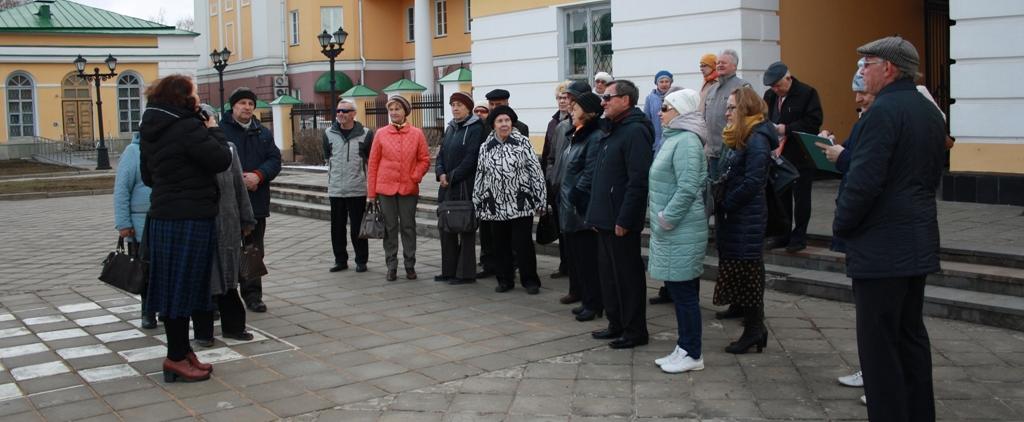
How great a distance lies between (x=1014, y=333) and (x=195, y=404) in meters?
5.42

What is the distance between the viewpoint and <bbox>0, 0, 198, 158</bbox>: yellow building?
137ft

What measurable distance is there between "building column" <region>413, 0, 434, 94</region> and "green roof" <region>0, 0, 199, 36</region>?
42.8 feet

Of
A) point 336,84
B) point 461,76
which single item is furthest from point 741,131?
point 336,84

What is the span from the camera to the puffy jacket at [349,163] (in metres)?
10.0

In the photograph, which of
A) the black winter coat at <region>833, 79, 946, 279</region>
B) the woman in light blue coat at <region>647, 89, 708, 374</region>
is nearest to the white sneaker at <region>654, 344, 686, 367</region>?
the woman in light blue coat at <region>647, 89, 708, 374</region>

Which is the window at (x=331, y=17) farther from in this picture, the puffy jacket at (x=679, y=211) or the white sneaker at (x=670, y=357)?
the white sneaker at (x=670, y=357)

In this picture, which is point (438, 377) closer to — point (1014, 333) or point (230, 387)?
point (230, 387)

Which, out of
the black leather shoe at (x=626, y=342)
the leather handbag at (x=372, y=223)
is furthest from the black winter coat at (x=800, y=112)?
the leather handbag at (x=372, y=223)

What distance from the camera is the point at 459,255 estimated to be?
938cm

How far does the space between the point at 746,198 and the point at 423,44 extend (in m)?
32.8

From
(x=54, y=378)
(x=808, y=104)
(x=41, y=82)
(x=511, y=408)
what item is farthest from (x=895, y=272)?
(x=41, y=82)

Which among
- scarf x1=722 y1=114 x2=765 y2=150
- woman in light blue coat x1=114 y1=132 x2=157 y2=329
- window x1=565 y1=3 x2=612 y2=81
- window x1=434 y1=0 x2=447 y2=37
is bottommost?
woman in light blue coat x1=114 y1=132 x2=157 y2=329

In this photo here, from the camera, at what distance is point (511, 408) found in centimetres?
540

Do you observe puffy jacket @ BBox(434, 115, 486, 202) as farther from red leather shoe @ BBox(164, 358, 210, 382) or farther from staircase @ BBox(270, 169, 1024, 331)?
red leather shoe @ BBox(164, 358, 210, 382)
